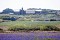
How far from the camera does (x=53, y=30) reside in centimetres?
527

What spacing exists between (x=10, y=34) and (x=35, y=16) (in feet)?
3.01

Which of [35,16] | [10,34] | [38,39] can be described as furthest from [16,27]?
[38,39]

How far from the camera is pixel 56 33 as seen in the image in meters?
5.16

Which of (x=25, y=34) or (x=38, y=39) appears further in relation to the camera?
(x=25, y=34)

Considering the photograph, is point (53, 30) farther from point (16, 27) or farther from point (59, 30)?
point (16, 27)
